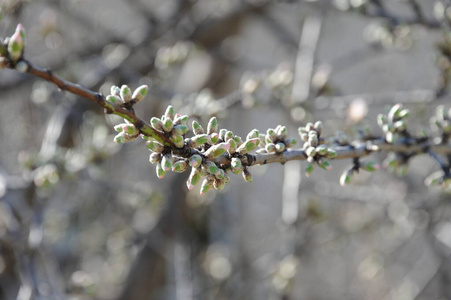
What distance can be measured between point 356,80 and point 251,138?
5265 mm

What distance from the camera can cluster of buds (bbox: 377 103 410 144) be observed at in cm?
121

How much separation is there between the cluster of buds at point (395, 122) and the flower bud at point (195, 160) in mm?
617

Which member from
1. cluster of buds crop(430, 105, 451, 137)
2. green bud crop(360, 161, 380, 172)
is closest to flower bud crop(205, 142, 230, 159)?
green bud crop(360, 161, 380, 172)

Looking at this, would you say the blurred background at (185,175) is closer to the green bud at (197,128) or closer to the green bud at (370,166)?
the green bud at (370,166)

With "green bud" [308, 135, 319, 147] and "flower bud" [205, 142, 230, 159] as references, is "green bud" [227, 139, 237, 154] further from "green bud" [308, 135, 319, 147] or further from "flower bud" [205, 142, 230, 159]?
"green bud" [308, 135, 319, 147]

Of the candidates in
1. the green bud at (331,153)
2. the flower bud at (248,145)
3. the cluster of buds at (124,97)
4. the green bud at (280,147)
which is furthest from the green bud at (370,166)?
the cluster of buds at (124,97)

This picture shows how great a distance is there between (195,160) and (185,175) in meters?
2.45

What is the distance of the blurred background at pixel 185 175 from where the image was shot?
1.84m

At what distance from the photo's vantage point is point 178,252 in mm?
2816

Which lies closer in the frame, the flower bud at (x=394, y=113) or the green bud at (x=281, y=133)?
the green bud at (x=281, y=133)

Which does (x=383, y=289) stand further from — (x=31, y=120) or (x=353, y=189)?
(x=31, y=120)

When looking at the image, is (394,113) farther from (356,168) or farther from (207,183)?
(207,183)

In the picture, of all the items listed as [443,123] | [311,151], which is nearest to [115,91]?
[311,151]

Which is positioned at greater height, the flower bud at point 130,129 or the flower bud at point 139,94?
the flower bud at point 139,94
